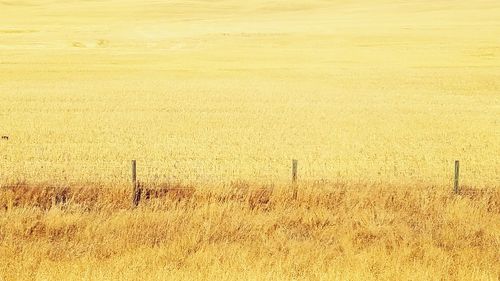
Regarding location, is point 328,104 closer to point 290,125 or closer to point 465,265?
point 290,125

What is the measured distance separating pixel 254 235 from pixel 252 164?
25.9 ft

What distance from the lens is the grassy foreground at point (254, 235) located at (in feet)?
21.2

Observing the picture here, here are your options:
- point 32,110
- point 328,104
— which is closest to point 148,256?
point 32,110

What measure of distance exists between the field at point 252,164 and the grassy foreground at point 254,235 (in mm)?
26

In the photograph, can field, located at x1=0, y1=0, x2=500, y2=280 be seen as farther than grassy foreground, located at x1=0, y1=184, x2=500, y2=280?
Yes

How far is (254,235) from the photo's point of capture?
25.4 feet

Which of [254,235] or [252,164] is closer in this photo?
[254,235]

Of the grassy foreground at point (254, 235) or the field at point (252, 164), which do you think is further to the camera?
the field at point (252, 164)

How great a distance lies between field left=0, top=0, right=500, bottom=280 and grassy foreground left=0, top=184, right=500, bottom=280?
26 mm

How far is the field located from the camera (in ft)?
22.6

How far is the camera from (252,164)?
1562cm

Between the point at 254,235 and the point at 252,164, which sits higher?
the point at 254,235

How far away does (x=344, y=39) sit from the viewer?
64000 millimetres

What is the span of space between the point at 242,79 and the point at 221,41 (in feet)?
88.2
